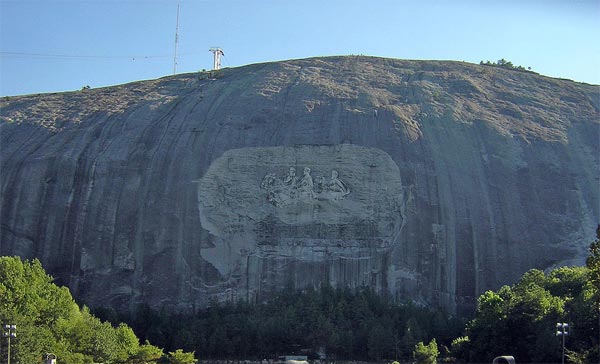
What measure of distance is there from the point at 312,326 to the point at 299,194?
973cm

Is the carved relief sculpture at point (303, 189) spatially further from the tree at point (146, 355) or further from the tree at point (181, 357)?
the tree at point (181, 357)

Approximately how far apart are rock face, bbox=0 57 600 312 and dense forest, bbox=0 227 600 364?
94.5 inches

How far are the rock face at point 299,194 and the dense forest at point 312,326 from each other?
7.88ft

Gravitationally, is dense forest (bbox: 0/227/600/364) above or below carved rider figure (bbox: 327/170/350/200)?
below

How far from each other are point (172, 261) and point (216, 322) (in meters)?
5.95

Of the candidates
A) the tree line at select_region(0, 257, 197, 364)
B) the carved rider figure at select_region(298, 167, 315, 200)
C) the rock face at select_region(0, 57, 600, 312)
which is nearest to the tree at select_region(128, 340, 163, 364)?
the tree line at select_region(0, 257, 197, 364)

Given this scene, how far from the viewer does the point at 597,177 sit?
54562mm

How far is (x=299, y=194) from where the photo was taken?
52312 mm

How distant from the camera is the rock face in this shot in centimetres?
5012

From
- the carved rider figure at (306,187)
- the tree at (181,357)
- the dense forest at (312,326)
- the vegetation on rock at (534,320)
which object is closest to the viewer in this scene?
the vegetation on rock at (534,320)

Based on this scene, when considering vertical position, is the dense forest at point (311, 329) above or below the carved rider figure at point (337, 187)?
below

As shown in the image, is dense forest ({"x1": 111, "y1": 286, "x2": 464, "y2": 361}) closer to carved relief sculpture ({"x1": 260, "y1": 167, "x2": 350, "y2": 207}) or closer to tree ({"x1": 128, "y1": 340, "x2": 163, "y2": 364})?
tree ({"x1": 128, "y1": 340, "x2": 163, "y2": 364})

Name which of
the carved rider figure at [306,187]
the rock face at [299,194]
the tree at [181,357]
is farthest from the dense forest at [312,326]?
the carved rider figure at [306,187]

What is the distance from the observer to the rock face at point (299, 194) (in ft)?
164
